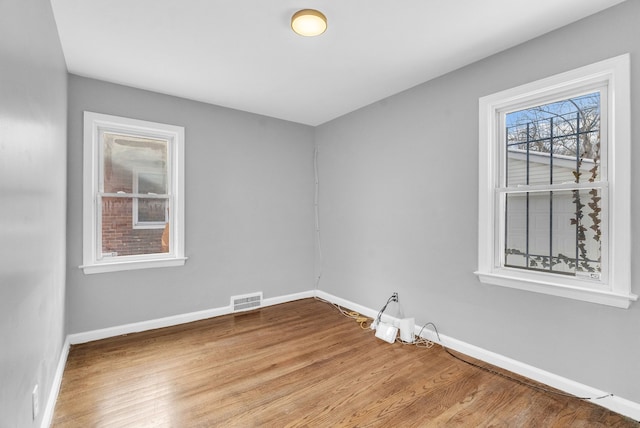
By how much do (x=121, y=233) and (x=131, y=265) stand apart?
0.35 metres

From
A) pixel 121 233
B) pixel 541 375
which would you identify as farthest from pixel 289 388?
pixel 121 233

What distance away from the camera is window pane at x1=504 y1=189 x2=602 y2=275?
215 centimetres

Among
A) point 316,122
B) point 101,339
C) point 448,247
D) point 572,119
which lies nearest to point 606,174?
point 572,119

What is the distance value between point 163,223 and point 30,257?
2.00 m

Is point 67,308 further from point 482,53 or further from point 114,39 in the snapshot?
point 482,53

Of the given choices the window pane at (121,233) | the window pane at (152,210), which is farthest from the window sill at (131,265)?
the window pane at (152,210)

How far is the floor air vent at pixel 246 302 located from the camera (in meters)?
3.88

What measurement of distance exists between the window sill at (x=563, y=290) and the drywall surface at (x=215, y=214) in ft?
8.40

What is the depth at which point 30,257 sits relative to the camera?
4.99ft

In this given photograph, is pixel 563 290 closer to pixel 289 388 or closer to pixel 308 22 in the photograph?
pixel 289 388

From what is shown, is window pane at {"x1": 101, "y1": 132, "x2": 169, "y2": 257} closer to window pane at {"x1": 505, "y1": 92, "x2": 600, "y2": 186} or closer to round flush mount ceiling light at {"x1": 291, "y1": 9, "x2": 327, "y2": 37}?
round flush mount ceiling light at {"x1": 291, "y1": 9, "x2": 327, "y2": 37}

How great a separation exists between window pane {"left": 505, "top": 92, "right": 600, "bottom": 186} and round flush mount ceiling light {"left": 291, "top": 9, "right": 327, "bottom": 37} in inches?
66.3

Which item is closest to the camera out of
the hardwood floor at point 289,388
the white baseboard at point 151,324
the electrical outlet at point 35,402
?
the electrical outlet at point 35,402

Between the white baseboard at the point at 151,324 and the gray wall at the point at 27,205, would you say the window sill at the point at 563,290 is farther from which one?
the gray wall at the point at 27,205
